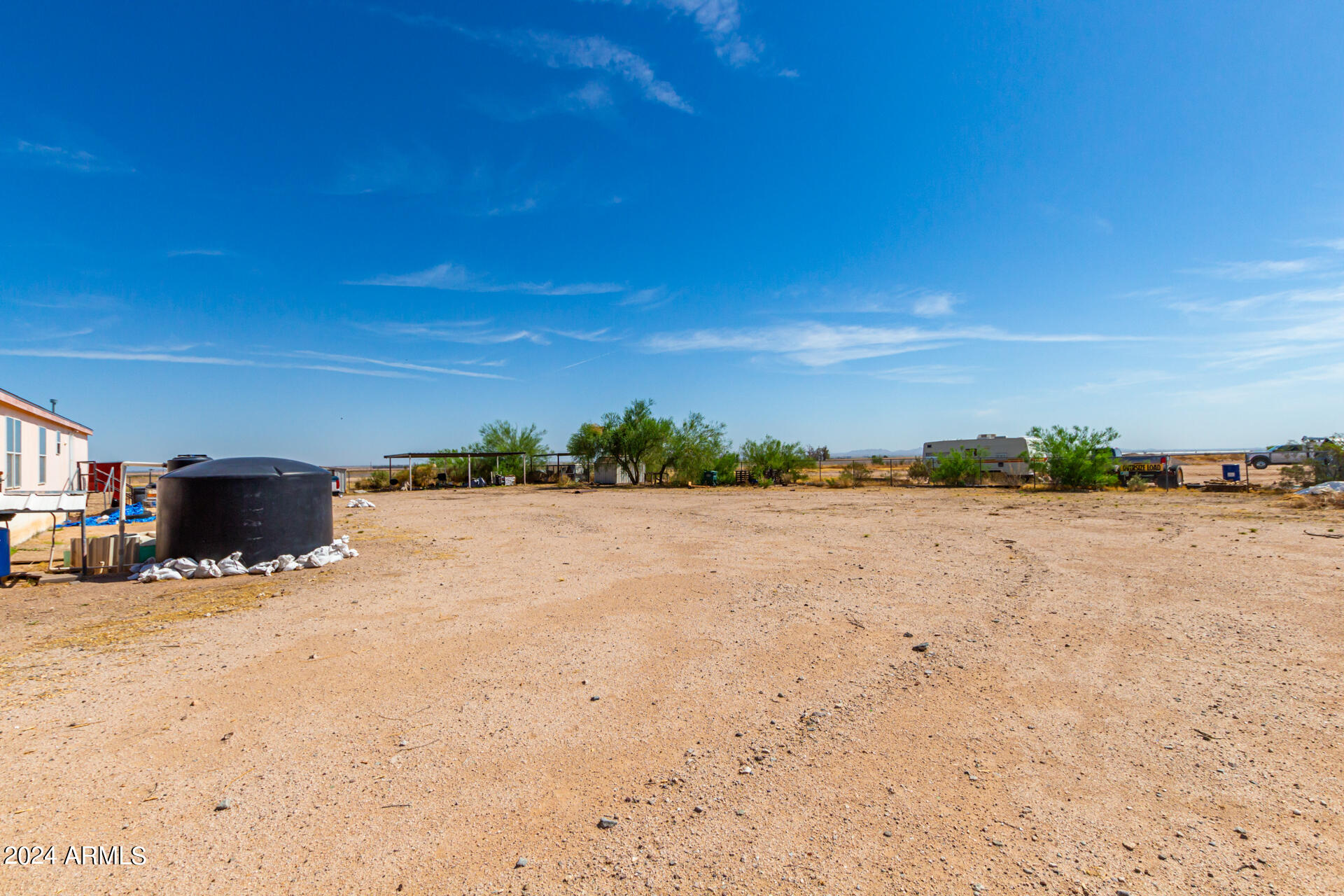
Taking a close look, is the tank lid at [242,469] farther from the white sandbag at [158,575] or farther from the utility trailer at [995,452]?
the utility trailer at [995,452]

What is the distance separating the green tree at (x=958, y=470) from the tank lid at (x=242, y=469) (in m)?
29.2

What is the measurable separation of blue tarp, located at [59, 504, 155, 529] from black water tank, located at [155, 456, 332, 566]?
841 centimetres

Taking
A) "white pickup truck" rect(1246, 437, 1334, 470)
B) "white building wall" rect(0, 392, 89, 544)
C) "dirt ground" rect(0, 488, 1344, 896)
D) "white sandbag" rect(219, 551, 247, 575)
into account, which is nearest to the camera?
"dirt ground" rect(0, 488, 1344, 896)

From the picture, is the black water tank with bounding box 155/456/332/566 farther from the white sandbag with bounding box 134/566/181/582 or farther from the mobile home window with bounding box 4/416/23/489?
the mobile home window with bounding box 4/416/23/489

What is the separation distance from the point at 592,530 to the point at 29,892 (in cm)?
1169

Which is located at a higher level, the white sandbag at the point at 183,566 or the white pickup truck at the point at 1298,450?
the white pickup truck at the point at 1298,450

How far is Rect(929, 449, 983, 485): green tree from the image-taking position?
A: 101 feet

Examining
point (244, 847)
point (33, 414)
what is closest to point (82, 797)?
point (244, 847)

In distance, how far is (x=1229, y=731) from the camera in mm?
3648

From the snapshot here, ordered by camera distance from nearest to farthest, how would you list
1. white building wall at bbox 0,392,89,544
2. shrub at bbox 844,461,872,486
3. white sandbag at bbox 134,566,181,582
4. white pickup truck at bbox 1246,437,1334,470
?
white sandbag at bbox 134,566,181,582, white building wall at bbox 0,392,89,544, white pickup truck at bbox 1246,437,1334,470, shrub at bbox 844,461,872,486

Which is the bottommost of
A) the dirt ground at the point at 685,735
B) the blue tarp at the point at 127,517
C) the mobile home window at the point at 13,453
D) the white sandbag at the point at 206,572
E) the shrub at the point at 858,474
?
the dirt ground at the point at 685,735

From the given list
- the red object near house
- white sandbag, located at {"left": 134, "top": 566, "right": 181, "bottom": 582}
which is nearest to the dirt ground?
white sandbag, located at {"left": 134, "top": 566, "right": 181, "bottom": 582}

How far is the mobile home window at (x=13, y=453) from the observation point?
523 inches

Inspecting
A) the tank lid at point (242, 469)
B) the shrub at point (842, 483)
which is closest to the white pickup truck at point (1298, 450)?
the shrub at point (842, 483)
